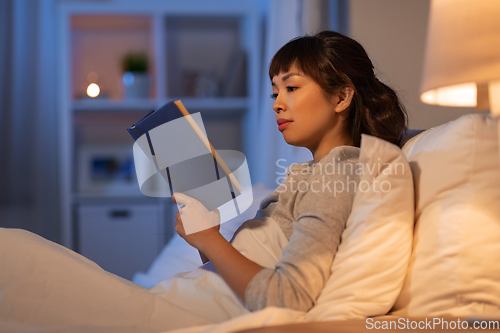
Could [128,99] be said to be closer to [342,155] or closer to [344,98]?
[344,98]

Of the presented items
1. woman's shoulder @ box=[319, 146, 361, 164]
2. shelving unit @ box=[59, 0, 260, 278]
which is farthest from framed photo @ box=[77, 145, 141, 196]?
woman's shoulder @ box=[319, 146, 361, 164]

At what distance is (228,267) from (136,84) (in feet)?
6.43

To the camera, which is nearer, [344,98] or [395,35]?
[344,98]

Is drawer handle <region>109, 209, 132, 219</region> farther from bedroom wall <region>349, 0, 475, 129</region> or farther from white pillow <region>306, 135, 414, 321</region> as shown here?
white pillow <region>306, 135, 414, 321</region>

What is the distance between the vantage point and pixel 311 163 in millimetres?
1122

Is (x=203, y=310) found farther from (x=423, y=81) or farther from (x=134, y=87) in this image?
(x=134, y=87)

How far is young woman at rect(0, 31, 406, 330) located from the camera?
2.36ft

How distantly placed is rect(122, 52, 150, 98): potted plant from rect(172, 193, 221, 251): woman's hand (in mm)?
1782

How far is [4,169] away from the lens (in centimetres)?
245

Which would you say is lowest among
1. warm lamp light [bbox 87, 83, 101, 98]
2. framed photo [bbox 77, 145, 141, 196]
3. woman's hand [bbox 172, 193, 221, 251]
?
framed photo [bbox 77, 145, 141, 196]

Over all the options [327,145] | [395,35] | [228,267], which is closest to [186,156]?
[228,267]

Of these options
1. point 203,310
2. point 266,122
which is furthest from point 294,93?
point 266,122

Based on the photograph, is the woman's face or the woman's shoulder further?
the woman's face

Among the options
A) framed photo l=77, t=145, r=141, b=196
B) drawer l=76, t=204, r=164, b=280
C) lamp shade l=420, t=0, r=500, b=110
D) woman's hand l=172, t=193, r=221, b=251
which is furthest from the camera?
framed photo l=77, t=145, r=141, b=196
